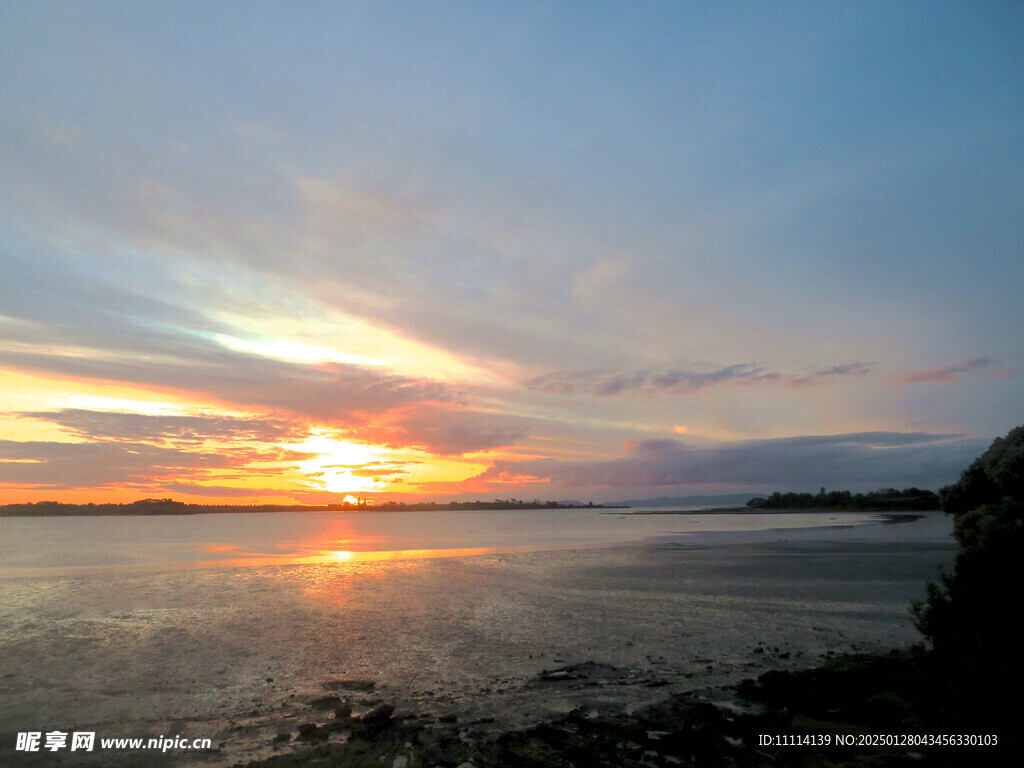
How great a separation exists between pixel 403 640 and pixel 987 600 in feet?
44.3

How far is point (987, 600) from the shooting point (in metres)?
9.48

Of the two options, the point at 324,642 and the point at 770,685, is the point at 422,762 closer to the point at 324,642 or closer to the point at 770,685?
the point at 770,685

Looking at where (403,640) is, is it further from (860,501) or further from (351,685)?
(860,501)

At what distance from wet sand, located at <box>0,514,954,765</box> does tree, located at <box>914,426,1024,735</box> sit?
3.96 metres

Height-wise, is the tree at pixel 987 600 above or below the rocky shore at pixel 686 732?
above

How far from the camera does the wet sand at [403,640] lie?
1152 centimetres

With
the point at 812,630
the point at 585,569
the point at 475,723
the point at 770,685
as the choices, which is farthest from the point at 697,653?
the point at 585,569

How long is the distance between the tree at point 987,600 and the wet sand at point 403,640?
3.96 m

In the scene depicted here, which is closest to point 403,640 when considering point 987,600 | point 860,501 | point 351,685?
point 351,685

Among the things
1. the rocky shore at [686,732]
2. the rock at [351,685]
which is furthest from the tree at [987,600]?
the rock at [351,685]

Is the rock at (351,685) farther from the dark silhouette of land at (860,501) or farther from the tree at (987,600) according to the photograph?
the dark silhouette of land at (860,501)

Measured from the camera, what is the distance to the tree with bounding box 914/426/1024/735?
29.3 feet

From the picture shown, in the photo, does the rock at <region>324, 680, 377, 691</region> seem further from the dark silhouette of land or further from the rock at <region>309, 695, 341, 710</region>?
the dark silhouette of land

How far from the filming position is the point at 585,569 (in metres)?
33.8
